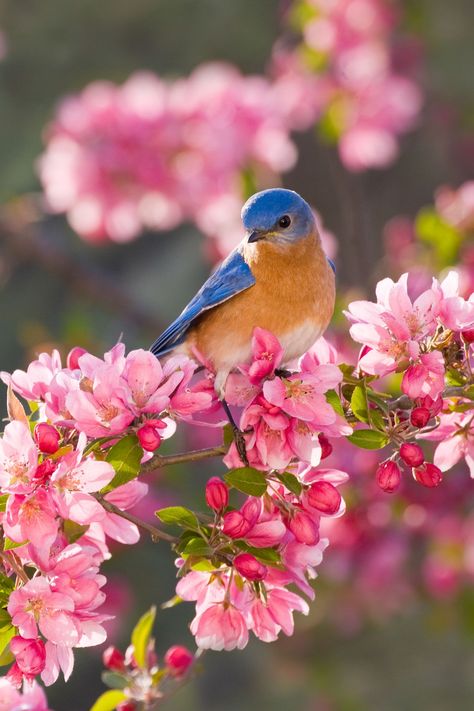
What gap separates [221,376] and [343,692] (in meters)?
3.74

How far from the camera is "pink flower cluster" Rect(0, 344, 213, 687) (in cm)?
171

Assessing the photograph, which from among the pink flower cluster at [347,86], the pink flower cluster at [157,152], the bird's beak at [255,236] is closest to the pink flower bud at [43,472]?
the bird's beak at [255,236]

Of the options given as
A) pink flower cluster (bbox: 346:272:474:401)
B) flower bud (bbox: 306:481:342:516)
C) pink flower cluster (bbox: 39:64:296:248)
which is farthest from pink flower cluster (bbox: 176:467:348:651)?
pink flower cluster (bbox: 39:64:296:248)

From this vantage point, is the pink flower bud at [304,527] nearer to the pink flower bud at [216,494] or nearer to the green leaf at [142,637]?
the pink flower bud at [216,494]

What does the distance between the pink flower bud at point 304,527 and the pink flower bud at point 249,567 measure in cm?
9

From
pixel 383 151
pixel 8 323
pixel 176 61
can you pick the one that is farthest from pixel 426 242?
pixel 8 323

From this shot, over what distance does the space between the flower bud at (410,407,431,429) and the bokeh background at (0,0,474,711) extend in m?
1.98

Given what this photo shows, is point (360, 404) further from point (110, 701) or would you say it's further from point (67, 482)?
point (110, 701)

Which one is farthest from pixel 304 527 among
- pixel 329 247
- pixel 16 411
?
pixel 329 247

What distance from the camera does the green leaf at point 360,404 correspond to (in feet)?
→ 6.09

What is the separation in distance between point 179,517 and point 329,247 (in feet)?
8.88

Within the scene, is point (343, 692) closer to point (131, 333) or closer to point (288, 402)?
point (131, 333)

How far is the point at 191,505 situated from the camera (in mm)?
4453

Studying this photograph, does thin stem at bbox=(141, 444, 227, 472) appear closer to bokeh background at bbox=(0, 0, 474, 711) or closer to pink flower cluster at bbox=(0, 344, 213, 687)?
pink flower cluster at bbox=(0, 344, 213, 687)
